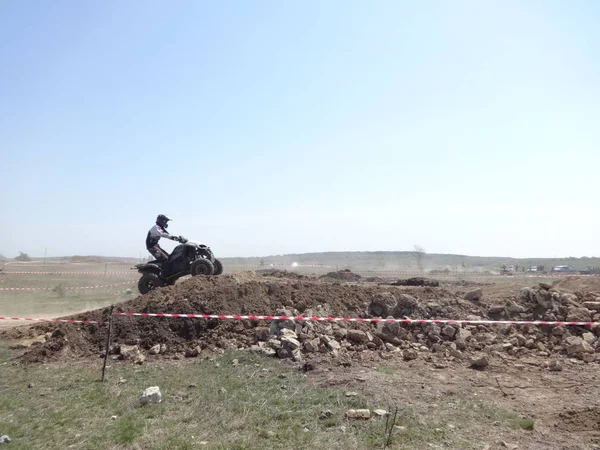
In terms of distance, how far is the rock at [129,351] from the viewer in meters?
8.46

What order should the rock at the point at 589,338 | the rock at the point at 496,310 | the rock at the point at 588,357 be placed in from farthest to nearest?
the rock at the point at 496,310, the rock at the point at 589,338, the rock at the point at 588,357

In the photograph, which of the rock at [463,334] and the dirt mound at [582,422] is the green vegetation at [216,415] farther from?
the rock at [463,334]

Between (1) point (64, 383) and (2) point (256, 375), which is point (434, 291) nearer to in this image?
(2) point (256, 375)

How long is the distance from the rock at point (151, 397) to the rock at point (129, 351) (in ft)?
8.05

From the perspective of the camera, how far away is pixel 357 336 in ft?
29.7

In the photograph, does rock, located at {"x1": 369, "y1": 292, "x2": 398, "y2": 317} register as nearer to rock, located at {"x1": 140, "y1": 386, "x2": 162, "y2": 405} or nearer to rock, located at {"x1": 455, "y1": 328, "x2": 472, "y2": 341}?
rock, located at {"x1": 455, "y1": 328, "x2": 472, "y2": 341}

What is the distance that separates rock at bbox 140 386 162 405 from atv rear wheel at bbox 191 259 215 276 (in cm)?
738

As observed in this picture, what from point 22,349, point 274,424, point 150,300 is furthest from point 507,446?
point 22,349

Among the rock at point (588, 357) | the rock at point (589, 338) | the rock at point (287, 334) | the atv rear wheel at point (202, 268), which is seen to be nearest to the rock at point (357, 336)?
the rock at point (287, 334)

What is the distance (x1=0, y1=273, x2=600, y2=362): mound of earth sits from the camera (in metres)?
8.75

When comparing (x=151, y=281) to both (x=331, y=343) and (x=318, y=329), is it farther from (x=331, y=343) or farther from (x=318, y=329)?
(x=331, y=343)

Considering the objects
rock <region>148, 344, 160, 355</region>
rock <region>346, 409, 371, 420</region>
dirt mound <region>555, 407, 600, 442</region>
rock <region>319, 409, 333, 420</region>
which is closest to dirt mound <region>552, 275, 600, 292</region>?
dirt mound <region>555, 407, 600, 442</region>

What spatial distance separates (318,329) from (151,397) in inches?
149

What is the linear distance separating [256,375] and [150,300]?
423 cm
